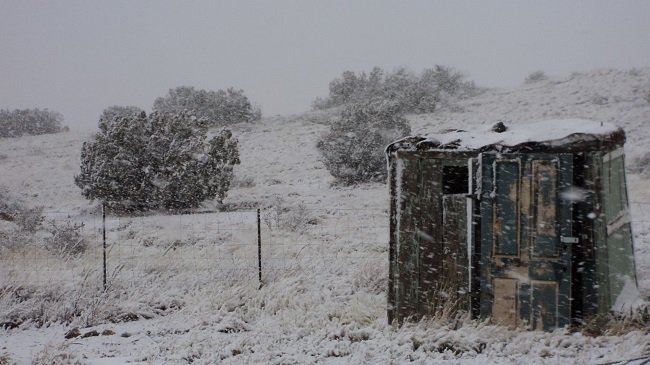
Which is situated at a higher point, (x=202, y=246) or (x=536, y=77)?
(x=536, y=77)

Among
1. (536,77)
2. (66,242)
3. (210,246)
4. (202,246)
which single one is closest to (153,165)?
(66,242)

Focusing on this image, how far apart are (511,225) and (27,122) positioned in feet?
108

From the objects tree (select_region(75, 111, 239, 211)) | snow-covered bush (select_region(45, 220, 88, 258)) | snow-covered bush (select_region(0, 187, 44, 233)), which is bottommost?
snow-covered bush (select_region(45, 220, 88, 258))

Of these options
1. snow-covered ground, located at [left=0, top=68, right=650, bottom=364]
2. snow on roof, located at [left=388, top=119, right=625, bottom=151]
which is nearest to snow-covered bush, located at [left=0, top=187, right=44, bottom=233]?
snow-covered ground, located at [left=0, top=68, right=650, bottom=364]

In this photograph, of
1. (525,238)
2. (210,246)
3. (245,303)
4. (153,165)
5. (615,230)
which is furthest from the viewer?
(153,165)

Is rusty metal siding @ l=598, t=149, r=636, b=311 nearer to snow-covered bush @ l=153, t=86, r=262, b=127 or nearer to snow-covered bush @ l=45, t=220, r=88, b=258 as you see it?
snow-covered bush @ l=45, t=220, r=88, b=258

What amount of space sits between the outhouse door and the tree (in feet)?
35.2

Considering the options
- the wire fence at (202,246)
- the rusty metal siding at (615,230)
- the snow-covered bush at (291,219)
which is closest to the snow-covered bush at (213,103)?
the wire fence at (202,246)

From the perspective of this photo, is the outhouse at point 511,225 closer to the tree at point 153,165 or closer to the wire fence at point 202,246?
the wire fence at point 202,246

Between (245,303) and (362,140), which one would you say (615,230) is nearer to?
(245,303)

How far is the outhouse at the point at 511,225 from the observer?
5.05m

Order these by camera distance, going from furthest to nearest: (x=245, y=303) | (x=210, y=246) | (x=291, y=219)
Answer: (x=291, y=219), (x=210, y=246), (x=245, y=303)

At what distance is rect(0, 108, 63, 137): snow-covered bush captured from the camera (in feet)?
101

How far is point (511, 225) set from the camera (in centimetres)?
516
